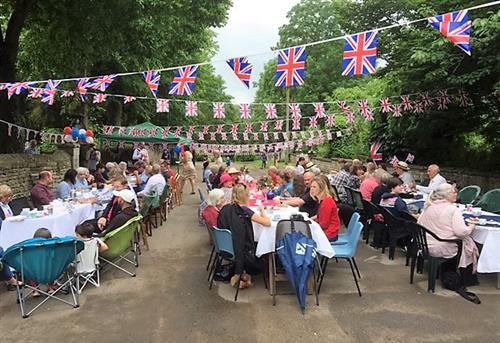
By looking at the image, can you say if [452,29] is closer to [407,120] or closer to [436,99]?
[436,99]

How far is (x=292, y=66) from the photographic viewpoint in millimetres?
7969

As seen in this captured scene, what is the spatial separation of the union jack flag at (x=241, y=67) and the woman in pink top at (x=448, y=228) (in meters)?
4.46

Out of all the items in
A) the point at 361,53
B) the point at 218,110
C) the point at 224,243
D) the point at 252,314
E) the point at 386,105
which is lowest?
the point at 252,314

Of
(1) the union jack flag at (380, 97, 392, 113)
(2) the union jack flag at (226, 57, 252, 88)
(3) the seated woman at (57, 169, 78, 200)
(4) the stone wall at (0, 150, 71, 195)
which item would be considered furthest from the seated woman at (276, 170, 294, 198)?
(4) the stone wall at (0, 150, 71, 195)

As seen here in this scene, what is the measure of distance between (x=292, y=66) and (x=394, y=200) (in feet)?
10.5

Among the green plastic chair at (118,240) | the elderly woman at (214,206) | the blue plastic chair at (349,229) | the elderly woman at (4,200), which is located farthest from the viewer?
the elderly woman at (4,200)

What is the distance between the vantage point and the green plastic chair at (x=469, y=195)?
27.4ft

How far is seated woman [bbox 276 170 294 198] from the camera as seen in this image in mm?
7865

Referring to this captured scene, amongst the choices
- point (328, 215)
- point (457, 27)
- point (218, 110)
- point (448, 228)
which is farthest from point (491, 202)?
point (218, 110)

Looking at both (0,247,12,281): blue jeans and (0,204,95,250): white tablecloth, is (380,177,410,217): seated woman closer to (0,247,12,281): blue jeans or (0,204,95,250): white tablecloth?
(0,204,95,250): white tablecloth

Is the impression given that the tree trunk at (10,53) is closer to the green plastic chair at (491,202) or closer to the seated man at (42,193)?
the seated man at (42,193)

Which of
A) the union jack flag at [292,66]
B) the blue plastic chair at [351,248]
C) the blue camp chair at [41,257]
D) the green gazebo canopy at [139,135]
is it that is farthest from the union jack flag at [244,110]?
the blue camp chair at [41,257]

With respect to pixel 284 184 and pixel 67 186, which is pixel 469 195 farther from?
pixel 67 186

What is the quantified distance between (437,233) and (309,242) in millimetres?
1648
